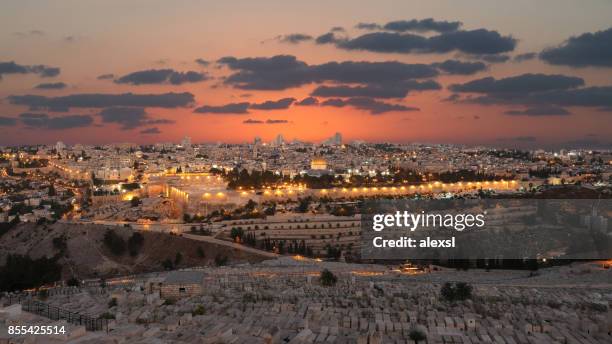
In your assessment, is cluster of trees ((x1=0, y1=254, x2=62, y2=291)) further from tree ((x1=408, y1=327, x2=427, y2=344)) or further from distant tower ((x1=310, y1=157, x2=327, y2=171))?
distant tower ((x1=310, y1=157, x2=327, y2=171))

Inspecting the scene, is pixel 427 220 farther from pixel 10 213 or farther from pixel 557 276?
pixel 10 213

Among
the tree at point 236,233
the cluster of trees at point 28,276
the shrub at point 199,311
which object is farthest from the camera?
the tree at point 236,233

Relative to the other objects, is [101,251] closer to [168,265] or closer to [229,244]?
[168,265]

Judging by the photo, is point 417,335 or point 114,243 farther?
point 114,243

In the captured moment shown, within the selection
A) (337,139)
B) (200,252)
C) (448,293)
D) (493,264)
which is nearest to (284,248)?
(200,252)

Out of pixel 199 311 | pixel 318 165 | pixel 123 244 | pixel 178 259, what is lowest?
pixel 178 259

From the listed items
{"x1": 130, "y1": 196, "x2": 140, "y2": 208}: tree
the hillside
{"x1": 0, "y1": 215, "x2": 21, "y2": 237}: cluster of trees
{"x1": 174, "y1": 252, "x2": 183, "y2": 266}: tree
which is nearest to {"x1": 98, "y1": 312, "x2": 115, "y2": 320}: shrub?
the hillside

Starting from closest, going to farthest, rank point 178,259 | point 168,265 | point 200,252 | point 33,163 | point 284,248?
1. point 168,265
2. point 178,259
3. point 200,252
4. point 284,248
5. point 33,163

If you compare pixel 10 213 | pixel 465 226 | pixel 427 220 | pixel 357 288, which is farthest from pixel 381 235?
pixel 10 213

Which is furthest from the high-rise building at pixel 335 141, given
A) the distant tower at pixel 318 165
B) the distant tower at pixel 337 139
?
the distant tower at pixel 318 165

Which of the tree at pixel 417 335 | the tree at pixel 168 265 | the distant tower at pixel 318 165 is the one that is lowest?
the tree at pixel 168 265

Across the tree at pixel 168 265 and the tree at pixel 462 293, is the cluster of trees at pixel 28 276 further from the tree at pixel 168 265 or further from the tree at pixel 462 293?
the tree at pixel 462 293

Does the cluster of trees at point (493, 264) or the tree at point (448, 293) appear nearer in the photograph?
the tree at point (448, 293)
